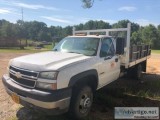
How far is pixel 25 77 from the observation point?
15.8 feet

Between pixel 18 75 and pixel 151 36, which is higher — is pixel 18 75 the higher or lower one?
the lower one

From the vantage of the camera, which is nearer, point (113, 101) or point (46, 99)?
A: point (46, 99)

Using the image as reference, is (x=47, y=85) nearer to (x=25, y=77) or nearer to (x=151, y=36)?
(x=25, y=77)

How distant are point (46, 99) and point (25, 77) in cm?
76

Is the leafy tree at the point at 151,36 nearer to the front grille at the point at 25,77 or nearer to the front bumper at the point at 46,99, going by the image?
the front grille at the point at 25,77

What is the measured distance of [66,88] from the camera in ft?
15.2

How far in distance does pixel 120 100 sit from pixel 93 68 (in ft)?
6.28

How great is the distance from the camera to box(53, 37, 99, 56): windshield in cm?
606

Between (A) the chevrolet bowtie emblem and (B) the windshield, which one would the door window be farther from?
(A) the chevrolet bowtie emblem

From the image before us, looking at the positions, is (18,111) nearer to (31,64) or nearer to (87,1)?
(31,64)

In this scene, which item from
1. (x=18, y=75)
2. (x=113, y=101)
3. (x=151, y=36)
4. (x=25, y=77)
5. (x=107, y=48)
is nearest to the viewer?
(x=25, y=77)

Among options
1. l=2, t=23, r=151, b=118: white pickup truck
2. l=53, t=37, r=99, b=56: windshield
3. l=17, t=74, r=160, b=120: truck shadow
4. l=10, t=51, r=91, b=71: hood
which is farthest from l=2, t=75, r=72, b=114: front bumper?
l=53, t=37, r=99, b=56: windshield

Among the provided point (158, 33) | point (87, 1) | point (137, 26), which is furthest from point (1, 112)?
point (137, 26)

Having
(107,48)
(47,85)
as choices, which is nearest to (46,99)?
(47,85)
